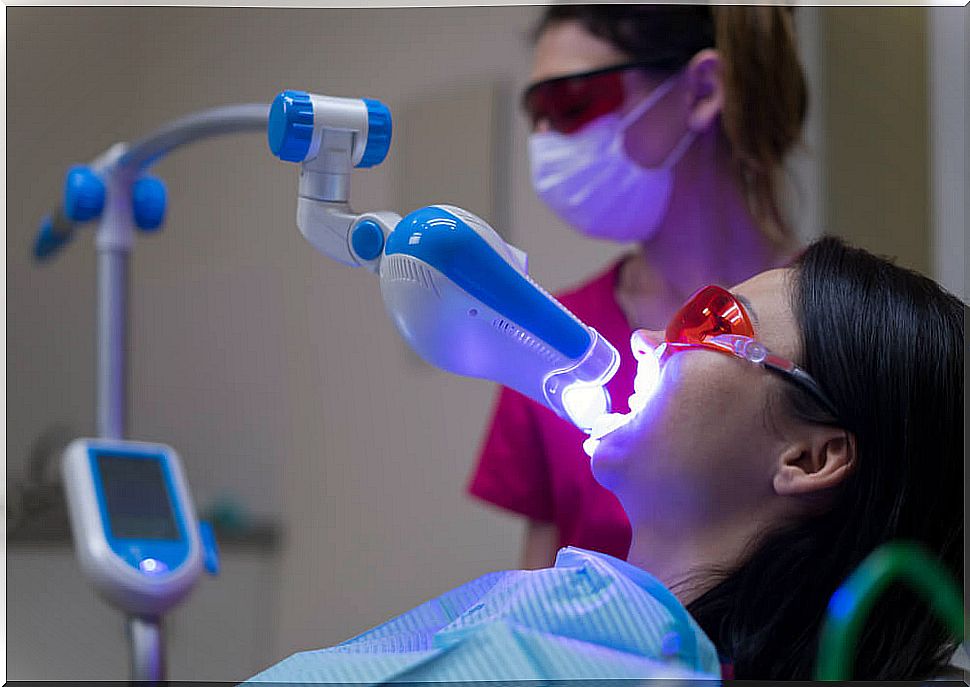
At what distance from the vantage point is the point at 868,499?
808 millimetres

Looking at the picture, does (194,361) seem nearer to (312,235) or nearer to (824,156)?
(312,235)

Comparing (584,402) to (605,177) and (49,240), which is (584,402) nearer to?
(605,177)

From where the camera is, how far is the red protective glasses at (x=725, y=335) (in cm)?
81

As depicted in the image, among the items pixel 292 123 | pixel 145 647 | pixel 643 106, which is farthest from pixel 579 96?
pixel 145 647

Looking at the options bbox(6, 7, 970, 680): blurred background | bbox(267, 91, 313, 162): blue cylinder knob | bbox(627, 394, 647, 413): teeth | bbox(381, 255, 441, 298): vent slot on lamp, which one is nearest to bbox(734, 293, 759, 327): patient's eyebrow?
bbox(627, 394, 647, 413): teeth

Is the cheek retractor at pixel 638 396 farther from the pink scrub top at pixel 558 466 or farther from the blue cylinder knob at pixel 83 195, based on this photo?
the blue cylinder knob at pixel 83 195

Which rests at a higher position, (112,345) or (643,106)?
(643,106)

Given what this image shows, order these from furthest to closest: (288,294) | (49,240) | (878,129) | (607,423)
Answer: (288,294), (878,129), (49,240), (607,423)

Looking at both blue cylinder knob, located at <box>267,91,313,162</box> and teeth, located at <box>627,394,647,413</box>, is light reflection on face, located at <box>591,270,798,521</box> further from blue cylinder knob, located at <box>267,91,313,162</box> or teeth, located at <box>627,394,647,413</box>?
blue cylinder knob, located at <box>267,91,313,162</box>

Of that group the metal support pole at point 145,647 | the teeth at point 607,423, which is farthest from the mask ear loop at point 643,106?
the metal support pole at point 145,647

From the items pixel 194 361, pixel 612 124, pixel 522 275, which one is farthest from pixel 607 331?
pixel 194 361

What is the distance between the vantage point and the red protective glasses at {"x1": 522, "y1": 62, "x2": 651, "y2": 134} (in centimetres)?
132

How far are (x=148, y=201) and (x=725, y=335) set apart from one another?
742mm

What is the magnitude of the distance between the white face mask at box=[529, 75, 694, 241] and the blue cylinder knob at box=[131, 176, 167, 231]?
1.65 feet
